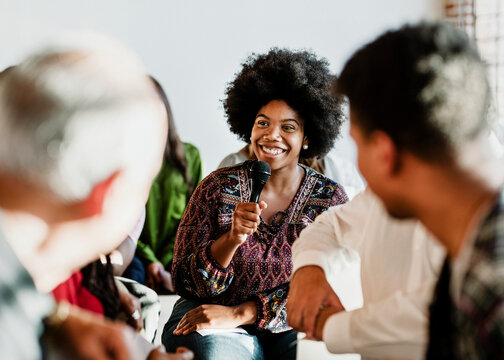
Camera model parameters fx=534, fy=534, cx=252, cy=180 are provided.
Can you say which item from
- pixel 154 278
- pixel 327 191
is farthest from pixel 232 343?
pixel 154 278

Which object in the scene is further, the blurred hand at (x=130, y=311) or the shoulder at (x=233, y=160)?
the shoulder at (x=233, y=160)

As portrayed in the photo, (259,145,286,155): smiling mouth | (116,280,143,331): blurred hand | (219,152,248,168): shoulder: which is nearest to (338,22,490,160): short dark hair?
(116,280,143,331): blurred hand

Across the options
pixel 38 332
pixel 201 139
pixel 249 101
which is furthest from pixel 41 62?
pixel 201 139

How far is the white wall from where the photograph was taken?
3.63m

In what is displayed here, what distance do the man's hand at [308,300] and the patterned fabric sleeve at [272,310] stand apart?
19.7 inches

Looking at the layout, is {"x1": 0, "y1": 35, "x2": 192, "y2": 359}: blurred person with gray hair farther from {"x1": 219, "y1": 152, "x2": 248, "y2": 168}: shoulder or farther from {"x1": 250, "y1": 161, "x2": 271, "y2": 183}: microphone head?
{"x1": 219, "y1": 152, "x2": 248, "y2": 168}: shoulder

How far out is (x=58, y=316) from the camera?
787 millimetres

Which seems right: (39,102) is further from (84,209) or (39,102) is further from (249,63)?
(249,63)

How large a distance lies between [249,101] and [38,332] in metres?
1.64

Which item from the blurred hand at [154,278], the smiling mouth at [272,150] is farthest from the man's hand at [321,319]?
the blurred hand at [154,278]

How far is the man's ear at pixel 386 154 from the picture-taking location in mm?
840

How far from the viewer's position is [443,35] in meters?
0.83

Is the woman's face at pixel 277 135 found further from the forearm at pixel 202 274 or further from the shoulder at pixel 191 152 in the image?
the shoulder at pixel 191 152

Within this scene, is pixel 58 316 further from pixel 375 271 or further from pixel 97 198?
pixel 375 271
